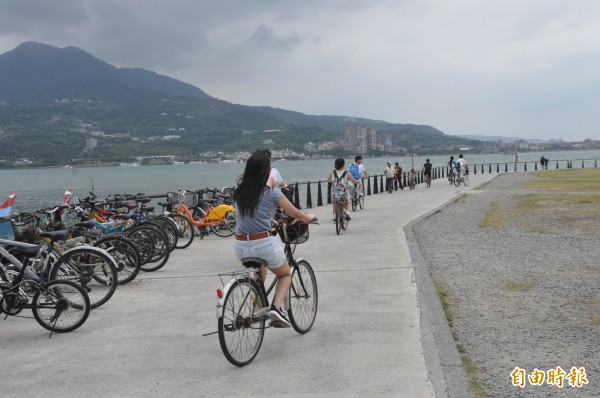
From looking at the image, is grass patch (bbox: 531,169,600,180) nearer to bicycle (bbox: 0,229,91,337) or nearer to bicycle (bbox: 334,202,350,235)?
bicycle (bbox: 334,202,350,235)

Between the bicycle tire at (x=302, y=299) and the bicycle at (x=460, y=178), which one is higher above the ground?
the bicycle tire at (x=302, y=299)

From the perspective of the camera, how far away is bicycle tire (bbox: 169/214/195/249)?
1270 cm

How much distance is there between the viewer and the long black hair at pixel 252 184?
5122 mm

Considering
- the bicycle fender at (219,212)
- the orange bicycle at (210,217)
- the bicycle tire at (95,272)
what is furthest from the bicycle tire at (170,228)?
the bicycle tire at (95,272)

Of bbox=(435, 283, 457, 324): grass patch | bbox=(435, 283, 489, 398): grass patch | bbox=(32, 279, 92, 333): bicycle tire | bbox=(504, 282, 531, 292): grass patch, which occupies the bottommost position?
bbox=(504, 282, 531, 292): grass patch

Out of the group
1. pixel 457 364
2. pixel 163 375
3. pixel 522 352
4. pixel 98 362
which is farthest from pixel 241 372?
pixel 522 352

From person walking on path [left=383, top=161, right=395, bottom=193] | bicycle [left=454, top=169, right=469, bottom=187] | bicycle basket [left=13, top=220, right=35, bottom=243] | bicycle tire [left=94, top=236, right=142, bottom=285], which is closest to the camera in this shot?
bicycle tire [left=94, top=236, right=142, bottom=285]

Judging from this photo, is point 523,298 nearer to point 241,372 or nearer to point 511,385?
point 511,385

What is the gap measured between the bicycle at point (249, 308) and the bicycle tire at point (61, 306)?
2068mm

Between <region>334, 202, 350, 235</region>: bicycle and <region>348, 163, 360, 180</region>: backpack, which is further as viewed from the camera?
<region>348, 163, 360, 180</region>: backpack

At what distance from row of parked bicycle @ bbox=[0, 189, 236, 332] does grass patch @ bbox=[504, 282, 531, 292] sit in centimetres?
487

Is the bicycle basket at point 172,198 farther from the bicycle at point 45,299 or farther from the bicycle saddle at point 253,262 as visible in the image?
the bicycle saddle at point 253,262

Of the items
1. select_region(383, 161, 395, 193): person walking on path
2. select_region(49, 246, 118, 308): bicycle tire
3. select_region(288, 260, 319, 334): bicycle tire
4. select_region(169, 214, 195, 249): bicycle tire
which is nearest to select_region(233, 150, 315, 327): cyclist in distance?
select_region(288, 260, 319, 334): bicycle tire

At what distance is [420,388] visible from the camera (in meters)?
4.31
